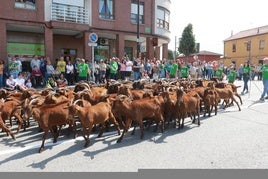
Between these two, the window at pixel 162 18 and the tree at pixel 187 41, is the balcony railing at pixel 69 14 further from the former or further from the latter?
the tree at pixel 187 41

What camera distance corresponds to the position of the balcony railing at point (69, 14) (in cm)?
2212

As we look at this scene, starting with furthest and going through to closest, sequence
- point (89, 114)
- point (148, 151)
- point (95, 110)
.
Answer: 1. point (95, 110)
2. point (89, 114)
3. point (148, 151)

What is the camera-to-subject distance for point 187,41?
184 feet

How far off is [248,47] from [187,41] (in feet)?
48.2

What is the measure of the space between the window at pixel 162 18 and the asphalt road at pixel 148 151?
77.8ft

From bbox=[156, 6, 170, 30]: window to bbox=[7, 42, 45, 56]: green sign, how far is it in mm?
12784

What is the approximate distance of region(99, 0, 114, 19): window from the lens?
25.5m

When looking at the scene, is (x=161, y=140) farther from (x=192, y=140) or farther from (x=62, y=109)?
(x=62, y=109)

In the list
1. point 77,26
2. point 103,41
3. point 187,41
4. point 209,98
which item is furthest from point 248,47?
point 209,98

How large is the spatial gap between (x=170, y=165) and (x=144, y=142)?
156 cm

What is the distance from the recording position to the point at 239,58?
208 ft

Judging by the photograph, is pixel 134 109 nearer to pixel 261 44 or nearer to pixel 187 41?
pixel 187 41

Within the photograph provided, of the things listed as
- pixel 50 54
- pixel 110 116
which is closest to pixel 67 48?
pixel 50 54

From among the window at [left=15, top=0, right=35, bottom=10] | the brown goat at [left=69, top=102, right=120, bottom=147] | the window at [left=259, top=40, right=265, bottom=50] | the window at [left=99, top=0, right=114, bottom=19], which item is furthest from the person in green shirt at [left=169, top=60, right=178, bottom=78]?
the window at [left=259, top=40, right=265, bottom=50]
